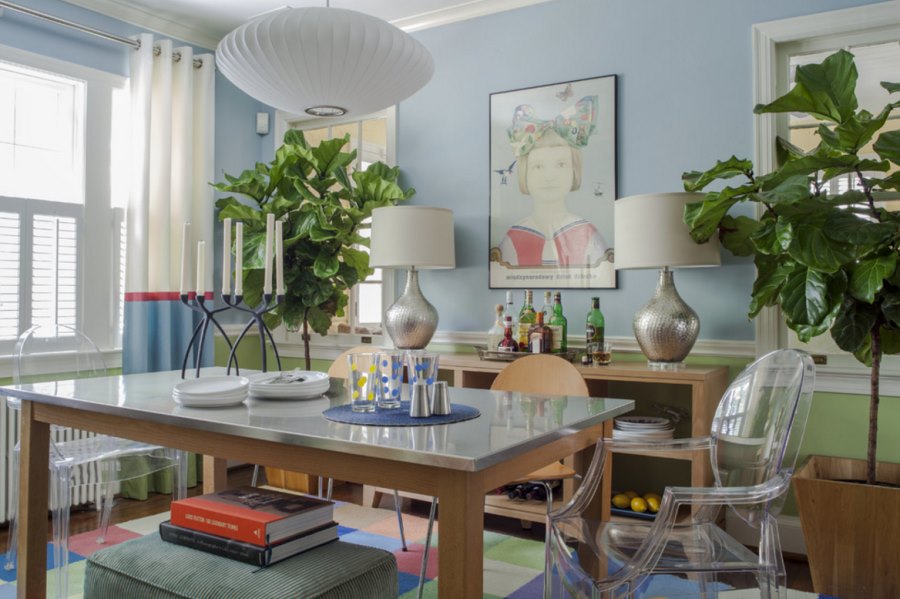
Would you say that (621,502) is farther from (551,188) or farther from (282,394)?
(282,394)

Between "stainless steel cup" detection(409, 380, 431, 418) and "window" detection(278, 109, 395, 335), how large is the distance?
2.52 metres

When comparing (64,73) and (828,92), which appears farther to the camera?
(64,73)

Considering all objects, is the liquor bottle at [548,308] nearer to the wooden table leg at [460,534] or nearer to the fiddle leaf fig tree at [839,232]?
the fiddle leaf fig tree at [839,232]

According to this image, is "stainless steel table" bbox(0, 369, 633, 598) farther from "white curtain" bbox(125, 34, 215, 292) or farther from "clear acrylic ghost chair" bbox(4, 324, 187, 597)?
"white curtain" bbox(125, 34, 215, 292)

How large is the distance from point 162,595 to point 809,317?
1979 millimetres

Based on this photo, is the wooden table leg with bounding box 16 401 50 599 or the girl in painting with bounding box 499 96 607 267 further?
the girl in painting with bounding box 499 96 607 267

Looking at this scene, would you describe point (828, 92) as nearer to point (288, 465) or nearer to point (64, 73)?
point (288, 465)

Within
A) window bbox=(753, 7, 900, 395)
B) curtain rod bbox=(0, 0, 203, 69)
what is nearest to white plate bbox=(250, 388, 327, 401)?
window bbox=(753, 7, 900, 395)

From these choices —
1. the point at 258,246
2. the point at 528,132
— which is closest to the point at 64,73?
the point at 258,246

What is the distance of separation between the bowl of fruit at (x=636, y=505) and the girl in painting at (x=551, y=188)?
42.7 inches

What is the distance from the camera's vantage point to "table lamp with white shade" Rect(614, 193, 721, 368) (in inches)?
111

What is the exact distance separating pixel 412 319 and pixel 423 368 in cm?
189

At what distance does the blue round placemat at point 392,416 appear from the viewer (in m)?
1.52

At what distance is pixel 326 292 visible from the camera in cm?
378
